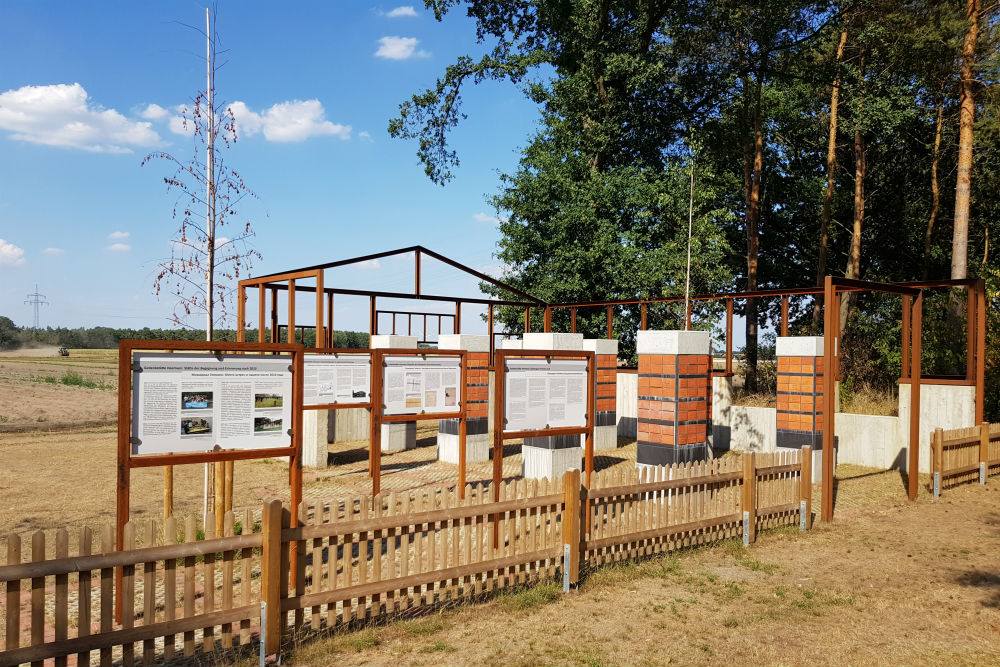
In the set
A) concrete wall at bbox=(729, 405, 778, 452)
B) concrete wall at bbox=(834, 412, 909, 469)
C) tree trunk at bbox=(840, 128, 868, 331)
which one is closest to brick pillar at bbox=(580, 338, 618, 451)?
concrete wall at bbox=(729, 405, 778, 452)

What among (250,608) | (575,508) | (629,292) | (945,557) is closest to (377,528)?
(250,608)

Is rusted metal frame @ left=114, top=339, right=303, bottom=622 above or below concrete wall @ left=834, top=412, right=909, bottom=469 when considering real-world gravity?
above

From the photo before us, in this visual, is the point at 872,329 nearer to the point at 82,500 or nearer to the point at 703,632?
the point at 703,632

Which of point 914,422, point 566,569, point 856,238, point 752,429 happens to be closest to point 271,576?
point 566,569

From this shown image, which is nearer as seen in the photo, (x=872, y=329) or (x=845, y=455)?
(x=845, y=455)

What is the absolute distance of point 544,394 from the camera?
27.5 feet

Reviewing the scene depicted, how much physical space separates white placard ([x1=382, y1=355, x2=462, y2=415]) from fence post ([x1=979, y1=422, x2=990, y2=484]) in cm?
918

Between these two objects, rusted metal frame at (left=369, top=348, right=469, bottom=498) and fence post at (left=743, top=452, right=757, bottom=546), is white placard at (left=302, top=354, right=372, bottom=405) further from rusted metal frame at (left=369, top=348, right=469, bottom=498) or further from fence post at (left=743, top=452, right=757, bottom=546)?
fence post at (left=743, top=452, right=757, bottom=546)

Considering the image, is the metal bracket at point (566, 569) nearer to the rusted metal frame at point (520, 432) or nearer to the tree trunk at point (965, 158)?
the rusted metal frame at point (520, 432)

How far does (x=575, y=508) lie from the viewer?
6.39 m

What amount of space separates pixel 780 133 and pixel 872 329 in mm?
10032

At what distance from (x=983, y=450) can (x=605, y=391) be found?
7085 mm

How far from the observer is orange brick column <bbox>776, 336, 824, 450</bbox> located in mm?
12914

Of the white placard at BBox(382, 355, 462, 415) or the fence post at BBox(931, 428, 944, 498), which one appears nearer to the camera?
the white placard at BBox(382, 355, 462, 415)
